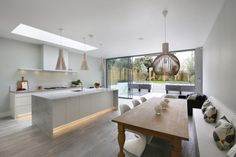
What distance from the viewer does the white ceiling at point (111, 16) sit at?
216 cm

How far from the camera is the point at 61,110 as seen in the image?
118 inches

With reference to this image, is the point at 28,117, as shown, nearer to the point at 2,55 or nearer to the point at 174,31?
the point at 2,55

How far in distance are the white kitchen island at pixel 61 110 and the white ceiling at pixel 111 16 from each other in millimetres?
1819

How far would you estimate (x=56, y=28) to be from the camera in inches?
124

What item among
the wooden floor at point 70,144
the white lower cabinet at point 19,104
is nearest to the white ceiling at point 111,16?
the white lower cabinet at point 19,104

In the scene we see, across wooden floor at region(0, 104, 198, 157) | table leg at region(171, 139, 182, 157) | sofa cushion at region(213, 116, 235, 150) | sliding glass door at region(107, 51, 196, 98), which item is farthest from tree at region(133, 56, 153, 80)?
table leg at region(171, 139, 182, 157)

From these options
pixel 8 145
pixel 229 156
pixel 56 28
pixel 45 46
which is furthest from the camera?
pixel 45 46

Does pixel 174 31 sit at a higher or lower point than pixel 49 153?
higher

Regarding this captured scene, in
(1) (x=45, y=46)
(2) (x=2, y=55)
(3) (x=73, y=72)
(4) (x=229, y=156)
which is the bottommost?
(4) (x=229, y=156)

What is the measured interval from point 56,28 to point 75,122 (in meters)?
2.61

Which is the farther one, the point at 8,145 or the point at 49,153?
the point at 8,145

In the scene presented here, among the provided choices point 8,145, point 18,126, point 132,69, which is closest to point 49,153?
point 8,145

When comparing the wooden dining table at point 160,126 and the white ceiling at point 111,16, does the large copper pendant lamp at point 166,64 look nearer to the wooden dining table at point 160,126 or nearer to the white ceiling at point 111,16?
the wooden dining table at point 160,126

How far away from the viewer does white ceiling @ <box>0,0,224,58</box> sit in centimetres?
216
